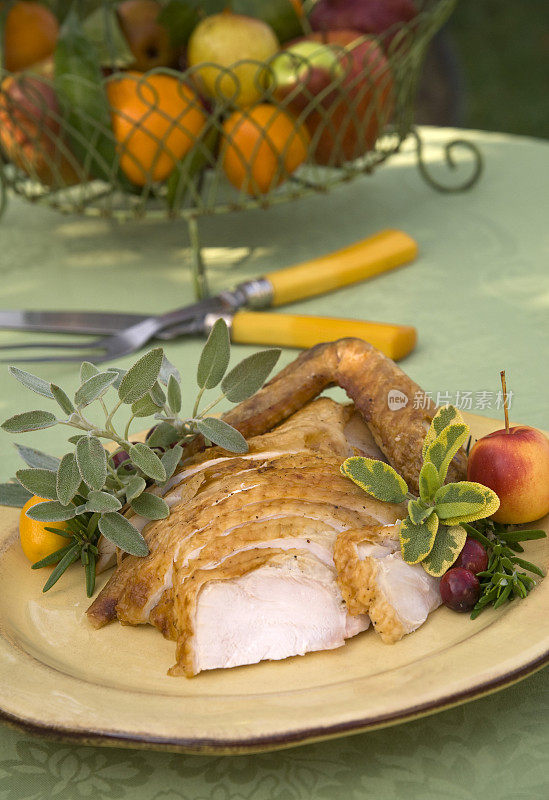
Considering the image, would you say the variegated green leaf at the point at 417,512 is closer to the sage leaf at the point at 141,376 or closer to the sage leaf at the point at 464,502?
the sage leaf at the point at 464,502

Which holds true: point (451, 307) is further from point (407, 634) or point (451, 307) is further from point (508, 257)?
point (407, 634)

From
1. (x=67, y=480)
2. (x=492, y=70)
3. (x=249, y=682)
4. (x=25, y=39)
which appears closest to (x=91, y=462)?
(x=67, y=480)

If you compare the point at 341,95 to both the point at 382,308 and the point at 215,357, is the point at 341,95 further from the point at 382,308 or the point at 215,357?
the point at 215,357

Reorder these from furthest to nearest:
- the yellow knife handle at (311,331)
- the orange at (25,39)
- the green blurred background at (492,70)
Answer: the green blurred background at (492,70), the orange at (25,39), the yellow knife handle at (311,331)

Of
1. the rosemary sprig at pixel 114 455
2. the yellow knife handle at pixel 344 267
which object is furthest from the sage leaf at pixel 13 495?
the yellow knife handle at pixel 344 267

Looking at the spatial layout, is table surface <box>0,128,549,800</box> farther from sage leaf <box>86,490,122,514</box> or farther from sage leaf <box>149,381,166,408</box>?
sage leaf <box>149,381,166,408</box>

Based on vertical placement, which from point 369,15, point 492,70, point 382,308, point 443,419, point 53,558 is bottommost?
point 492,70
